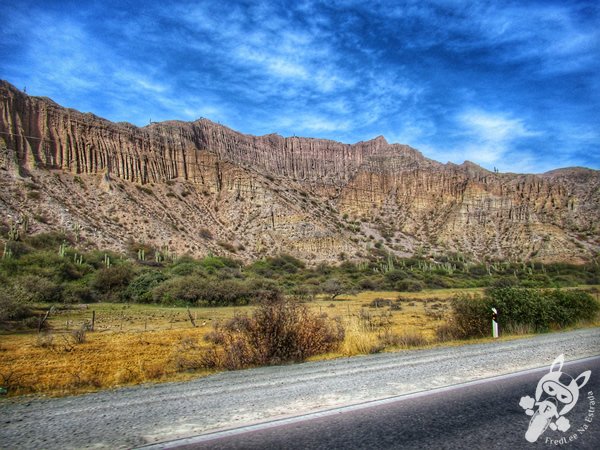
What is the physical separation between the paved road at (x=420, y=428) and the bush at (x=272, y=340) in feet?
17.1

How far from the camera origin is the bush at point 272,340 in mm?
10711

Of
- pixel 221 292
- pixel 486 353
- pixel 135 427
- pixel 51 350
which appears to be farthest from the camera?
pixel 221 292

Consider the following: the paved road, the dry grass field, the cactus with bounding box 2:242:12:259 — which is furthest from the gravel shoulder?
the cactus with bounding box 2:242:12:259

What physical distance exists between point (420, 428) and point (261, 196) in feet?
261

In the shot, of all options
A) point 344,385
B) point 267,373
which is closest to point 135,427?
point 344,385

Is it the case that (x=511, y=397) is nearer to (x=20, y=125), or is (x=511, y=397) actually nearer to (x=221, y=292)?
(x=221, y=292)

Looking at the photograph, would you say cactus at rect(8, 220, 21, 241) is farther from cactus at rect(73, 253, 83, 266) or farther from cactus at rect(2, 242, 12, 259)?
cactus at rect(73, 253, 83, 266)

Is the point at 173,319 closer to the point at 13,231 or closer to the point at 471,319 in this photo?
the point at 471,319

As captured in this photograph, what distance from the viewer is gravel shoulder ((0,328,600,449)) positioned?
201 inches

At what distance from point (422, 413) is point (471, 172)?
4814 inches

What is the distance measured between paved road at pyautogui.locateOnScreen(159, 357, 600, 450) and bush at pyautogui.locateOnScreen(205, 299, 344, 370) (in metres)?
5.21

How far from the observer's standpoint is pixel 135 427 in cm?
528

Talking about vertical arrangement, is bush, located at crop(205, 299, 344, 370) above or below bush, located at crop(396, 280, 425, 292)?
above

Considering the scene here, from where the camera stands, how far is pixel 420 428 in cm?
484
